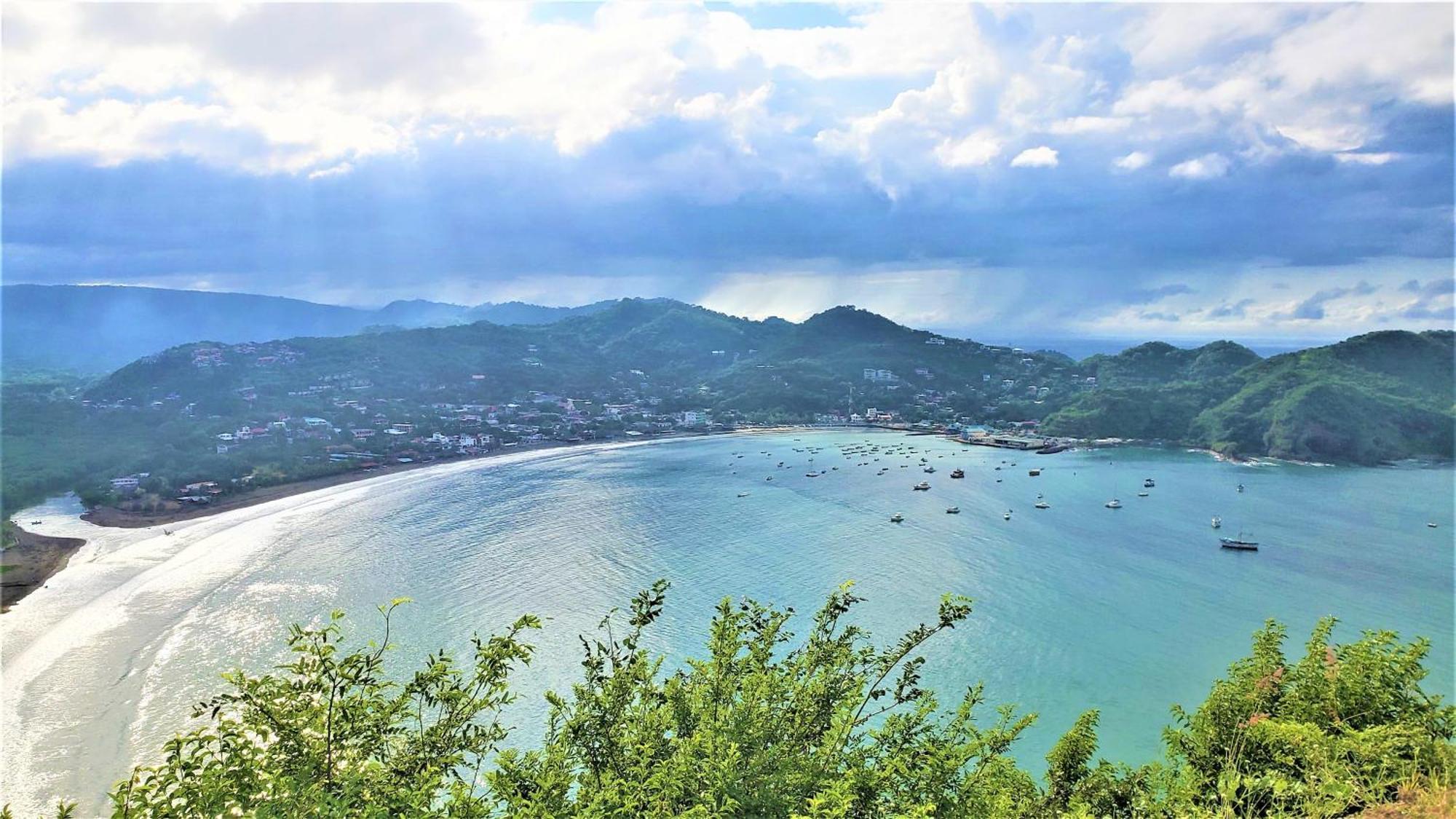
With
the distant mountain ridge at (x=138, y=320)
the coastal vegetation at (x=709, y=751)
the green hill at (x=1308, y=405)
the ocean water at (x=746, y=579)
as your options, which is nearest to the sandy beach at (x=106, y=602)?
the ocean water at (x=746, y=579)

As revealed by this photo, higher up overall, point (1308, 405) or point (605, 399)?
point (1308, 405)

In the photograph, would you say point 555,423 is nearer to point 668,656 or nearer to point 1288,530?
point 668,656

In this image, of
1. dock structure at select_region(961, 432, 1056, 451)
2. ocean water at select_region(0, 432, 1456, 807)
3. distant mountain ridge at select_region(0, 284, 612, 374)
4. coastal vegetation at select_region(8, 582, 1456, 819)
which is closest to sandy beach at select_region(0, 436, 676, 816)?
ocean water at select_region(0, 432, 1456, 807)

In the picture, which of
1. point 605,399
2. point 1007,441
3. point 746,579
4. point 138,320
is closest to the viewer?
point 746,579

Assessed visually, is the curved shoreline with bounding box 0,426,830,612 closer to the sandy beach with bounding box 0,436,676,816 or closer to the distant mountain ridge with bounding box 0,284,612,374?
the sandy beach with bounding box 0,436,676,816

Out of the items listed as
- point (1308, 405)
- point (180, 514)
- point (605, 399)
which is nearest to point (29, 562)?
point (180, 514)

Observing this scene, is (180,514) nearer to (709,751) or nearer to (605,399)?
(709,751)
